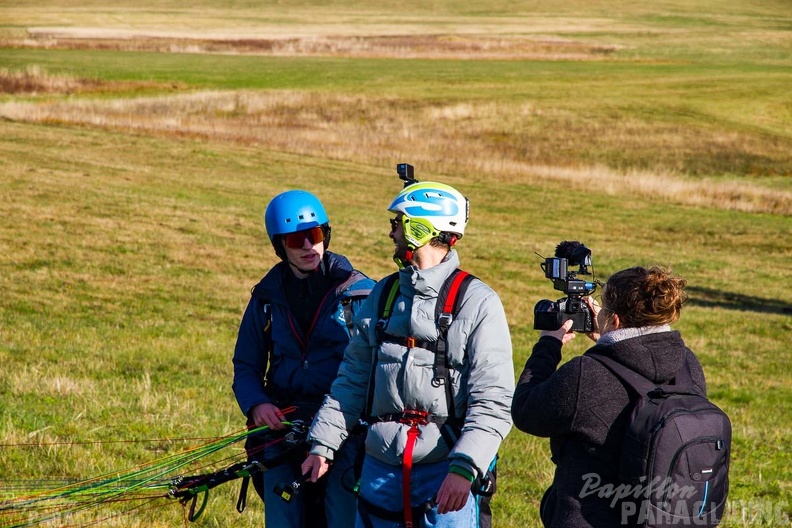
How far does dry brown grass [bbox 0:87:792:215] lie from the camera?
37.9 meters

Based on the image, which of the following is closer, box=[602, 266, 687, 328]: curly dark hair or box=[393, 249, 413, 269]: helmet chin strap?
box=[602, 266, 687, 328]: curly dark hair

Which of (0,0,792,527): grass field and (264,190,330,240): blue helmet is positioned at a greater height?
(264,190,330,240): blue helmet

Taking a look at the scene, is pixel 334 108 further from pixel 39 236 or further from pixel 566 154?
pixel 39 236

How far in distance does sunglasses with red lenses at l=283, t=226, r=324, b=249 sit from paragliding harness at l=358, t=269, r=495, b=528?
0.96 meters

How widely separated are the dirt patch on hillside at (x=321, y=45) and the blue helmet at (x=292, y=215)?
75.8 metres

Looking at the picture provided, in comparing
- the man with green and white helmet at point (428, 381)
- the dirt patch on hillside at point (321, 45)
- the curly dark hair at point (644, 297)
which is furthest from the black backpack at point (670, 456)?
the dirt patch on hillside at point (321, 45)

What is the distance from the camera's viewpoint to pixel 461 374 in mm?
4375

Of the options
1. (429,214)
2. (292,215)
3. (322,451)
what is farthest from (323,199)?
(429,214)

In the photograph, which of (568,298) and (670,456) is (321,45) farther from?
(670,456)

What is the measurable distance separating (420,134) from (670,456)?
4391 cm

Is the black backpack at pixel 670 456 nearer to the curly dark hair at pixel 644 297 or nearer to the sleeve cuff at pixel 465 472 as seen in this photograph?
the curly dark hair at pixel 644 297

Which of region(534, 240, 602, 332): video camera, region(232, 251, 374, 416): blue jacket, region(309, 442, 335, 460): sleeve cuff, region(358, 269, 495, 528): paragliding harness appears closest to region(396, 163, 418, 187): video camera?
region(232, 251, 374, 416): blue jacket

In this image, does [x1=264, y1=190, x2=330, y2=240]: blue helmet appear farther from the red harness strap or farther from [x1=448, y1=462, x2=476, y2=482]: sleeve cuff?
[x1=448, y1=462, x2=476, y2=482]: sleeve cuff

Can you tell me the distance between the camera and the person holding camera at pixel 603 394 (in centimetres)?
400
